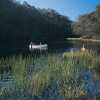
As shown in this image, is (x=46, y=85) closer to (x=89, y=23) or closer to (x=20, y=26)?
(x=20, y=26)

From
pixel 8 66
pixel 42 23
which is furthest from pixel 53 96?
pixel 42 23

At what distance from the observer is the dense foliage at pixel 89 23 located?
205ft

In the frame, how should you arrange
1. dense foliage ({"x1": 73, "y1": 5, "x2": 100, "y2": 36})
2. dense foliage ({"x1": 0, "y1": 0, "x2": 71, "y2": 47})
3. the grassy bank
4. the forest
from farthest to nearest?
dense foliage ({"x1": 73, "y1": 5, "x2": 100, "y2": 36}) → the forest → dense foliage ({"x1": 0, "y1": 0, "x2": 71, "y2": 47}) → the grassy bank

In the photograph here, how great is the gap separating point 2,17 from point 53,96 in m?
42.6

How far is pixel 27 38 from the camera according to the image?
5403cm

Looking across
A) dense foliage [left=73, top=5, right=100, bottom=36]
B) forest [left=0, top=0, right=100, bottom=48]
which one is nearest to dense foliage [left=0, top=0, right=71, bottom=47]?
forest [left=0, top=0, right=100, bottom=48]

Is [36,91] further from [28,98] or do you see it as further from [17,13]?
[17,13]

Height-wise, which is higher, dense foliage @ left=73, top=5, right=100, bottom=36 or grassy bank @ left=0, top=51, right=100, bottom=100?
dense foliage @ left=73, top=5, right=100, bottom=36

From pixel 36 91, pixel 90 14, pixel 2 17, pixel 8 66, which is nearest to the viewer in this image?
pixel 36 91

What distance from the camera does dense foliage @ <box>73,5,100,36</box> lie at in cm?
6237

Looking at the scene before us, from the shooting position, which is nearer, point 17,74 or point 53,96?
point 53,96

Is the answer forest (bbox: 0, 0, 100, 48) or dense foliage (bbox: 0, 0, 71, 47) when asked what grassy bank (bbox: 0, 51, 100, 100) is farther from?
dense foliage (bbox: 0, 0, 71, 47)

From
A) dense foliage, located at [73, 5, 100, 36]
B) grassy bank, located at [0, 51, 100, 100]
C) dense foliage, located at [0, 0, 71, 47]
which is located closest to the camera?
grassy bank, located at [0, 51, 100, 100]

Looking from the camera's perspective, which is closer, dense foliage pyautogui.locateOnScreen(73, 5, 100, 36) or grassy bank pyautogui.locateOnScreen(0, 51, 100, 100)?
grassy bank pyautogui.locateOnScreen(0, 51, 100, 100)
